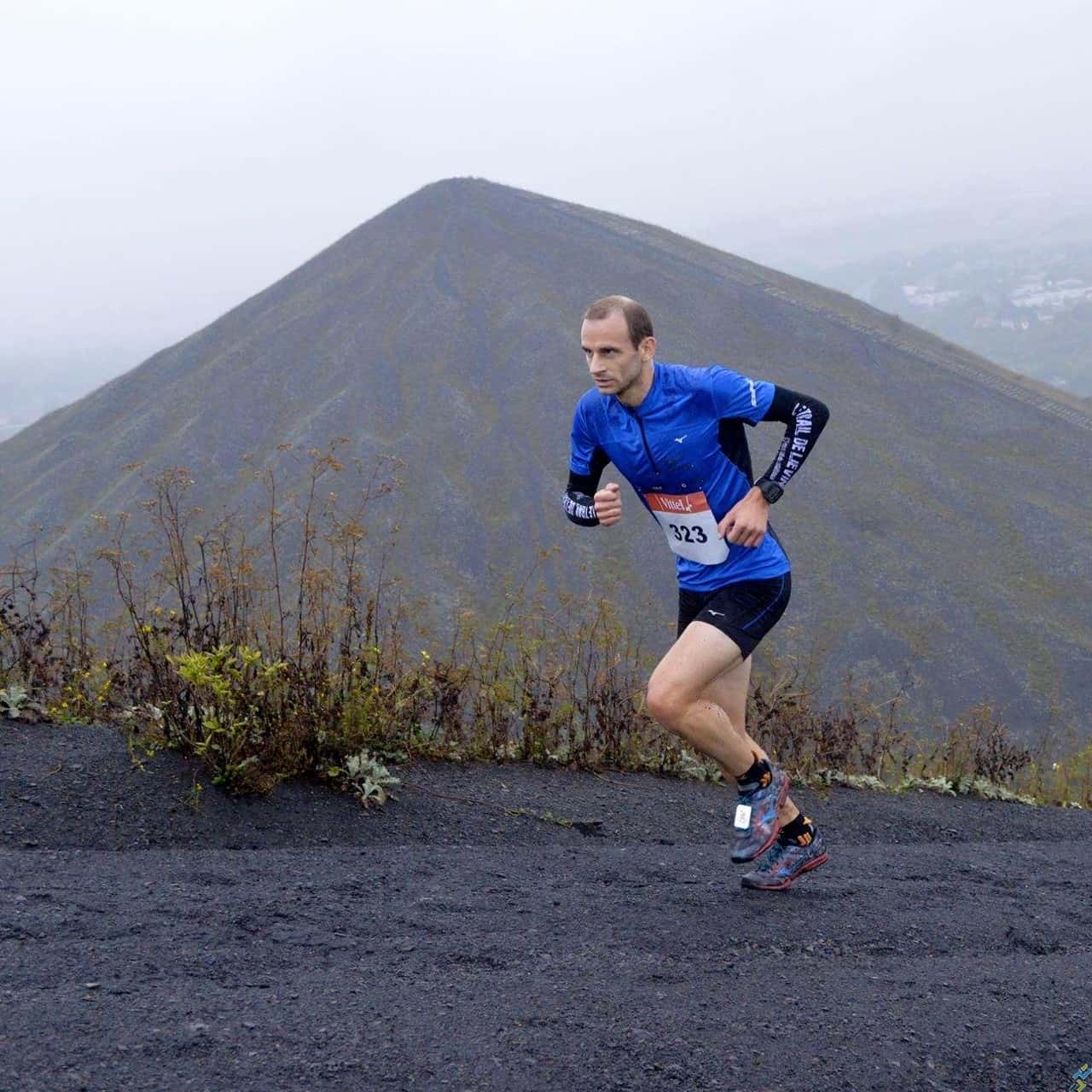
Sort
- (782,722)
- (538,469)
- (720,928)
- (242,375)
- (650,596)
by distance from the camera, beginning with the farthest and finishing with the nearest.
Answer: (242,375) → (538,469) → (650,596) → (782,722) → (720,928)

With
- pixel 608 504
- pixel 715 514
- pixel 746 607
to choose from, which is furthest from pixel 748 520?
pixel 608 504

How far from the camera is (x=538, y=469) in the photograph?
36.8 meters

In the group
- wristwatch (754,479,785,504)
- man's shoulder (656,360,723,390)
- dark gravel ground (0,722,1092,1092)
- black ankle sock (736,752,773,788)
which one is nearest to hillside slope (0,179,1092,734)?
dark gravel ground (0,722,1092,1092)

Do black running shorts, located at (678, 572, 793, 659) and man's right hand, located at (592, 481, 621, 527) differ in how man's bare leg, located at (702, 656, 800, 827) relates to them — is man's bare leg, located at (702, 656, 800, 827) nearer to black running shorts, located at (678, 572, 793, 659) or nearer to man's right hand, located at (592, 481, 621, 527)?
black running shorts, located at (678, 572, 793, 659)

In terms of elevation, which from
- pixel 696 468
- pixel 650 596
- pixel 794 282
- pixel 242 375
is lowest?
pixel 650 596

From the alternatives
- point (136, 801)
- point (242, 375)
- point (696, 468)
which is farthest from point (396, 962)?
point (242, 375)

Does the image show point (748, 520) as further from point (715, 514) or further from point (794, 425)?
point (794, 425)

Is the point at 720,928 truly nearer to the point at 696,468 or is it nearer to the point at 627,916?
the point at 627,916

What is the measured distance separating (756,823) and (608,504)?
143 centimetres

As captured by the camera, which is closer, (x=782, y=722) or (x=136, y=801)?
(x=136, y=801)

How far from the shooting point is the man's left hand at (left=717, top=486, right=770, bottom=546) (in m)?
4.66

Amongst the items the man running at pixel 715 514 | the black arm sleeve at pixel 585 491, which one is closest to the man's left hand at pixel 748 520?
the man running at pixel 715 514

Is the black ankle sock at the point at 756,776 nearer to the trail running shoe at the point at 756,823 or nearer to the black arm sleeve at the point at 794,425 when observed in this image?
the trail running shoe at the point at 756,823

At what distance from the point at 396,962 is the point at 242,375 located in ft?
137
